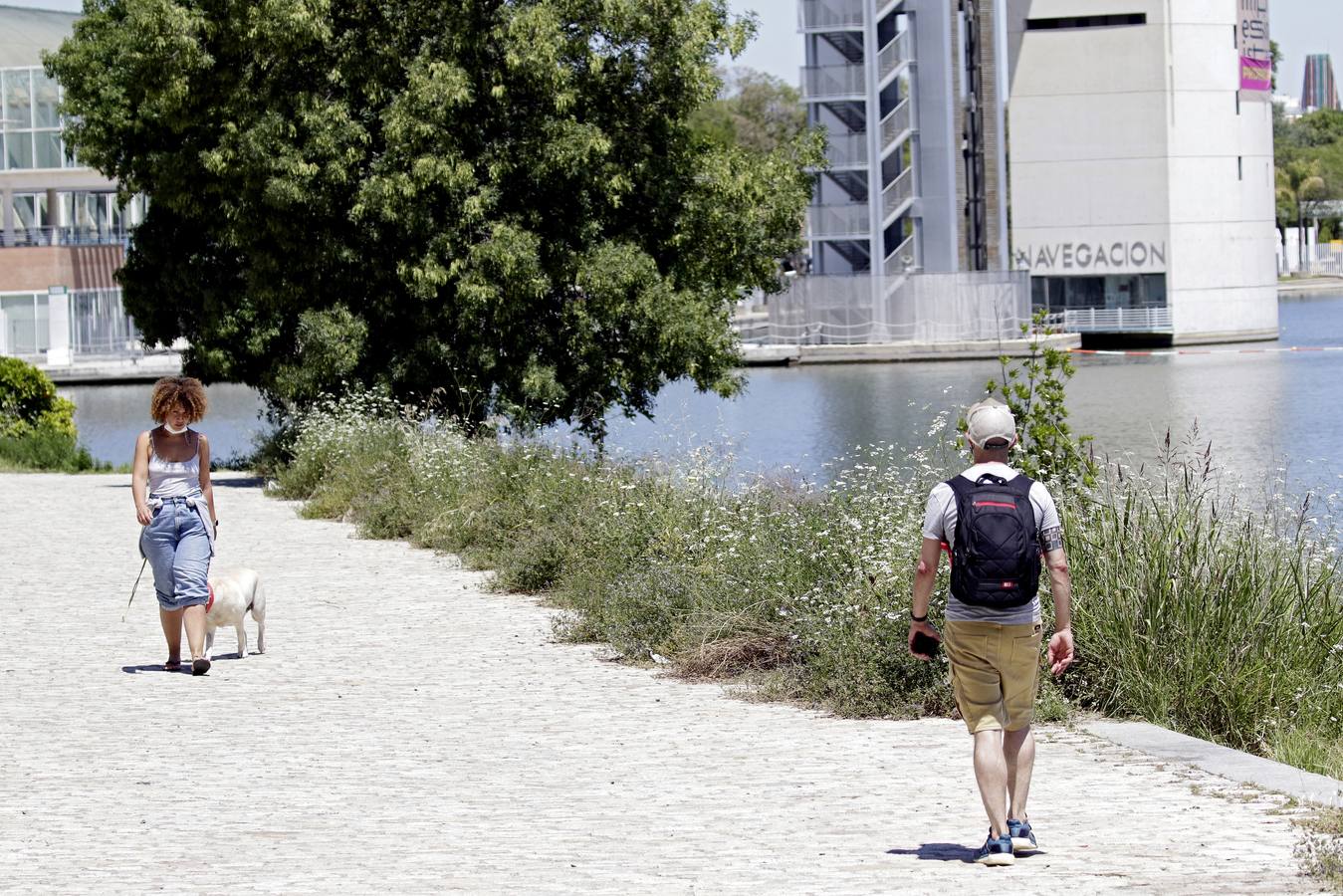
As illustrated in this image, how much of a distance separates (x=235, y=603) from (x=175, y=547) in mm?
492

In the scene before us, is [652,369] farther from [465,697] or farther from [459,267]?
[465,697]

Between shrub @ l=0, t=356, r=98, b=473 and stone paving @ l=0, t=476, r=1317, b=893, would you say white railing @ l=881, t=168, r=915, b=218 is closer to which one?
shrub @ l=0, t=356, r=98, b=473

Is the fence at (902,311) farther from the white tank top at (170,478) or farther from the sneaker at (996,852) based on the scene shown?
the sneaker at (996,852)

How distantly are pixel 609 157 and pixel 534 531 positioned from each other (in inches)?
443

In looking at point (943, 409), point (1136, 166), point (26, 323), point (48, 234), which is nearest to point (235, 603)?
point (943, 409)

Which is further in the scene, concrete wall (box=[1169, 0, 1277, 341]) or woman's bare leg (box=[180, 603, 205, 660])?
concrete wall (box=[1169, 0, 1277, 341])

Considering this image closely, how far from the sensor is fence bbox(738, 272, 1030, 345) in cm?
7425

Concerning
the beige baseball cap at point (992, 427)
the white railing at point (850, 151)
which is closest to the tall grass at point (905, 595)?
the beige baseball cap at point (992, 427)

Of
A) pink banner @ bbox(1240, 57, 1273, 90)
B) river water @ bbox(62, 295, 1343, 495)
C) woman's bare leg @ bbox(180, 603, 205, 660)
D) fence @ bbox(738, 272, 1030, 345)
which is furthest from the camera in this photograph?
pink banner @ bbox(1240, 57, 1273, 90)

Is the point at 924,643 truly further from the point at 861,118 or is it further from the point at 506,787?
the point at 861,118

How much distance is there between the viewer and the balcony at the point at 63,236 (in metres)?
75.0

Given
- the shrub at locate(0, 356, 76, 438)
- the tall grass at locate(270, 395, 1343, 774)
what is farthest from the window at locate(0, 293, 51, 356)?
the tall grass at locate(270, 395, 1343, 774)

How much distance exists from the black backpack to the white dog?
5.90 metres

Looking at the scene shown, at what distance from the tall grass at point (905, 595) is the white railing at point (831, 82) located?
63.5 metres
